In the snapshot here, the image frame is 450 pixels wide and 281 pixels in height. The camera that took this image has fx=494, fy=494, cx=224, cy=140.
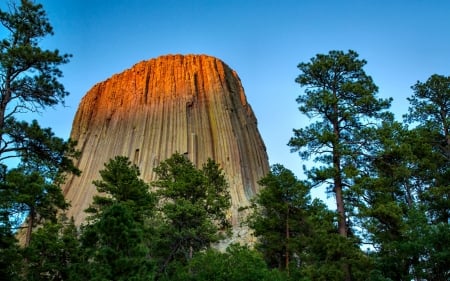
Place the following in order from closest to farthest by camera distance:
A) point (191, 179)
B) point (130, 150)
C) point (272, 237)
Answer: point (272, 237) → point (191, 179) → point (130, 150)

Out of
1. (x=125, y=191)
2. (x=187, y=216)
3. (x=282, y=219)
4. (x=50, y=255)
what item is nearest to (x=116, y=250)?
(x=50, y=255)

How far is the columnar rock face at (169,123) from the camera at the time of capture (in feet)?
176

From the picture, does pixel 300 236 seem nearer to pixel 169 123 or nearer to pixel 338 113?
pixel 338 113

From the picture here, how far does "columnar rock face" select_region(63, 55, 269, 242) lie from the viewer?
53531 mm

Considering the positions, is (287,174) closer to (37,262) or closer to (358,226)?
(358,226)

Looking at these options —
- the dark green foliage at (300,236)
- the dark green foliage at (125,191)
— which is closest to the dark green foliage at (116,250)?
the dark green foliage at (300,236)

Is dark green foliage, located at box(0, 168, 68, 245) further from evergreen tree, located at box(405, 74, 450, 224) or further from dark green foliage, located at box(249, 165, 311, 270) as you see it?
evergreen tree, located at box(405, 74, 450, 224)

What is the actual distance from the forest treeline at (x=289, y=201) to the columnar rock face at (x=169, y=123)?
2506cm

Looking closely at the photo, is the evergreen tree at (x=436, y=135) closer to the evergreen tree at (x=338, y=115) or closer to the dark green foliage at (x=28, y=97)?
the evergreen tree at (x=338, y=115)

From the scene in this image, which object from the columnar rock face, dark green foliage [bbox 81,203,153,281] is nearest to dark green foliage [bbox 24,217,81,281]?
dark green foliage [bbox 81,203,153,281]

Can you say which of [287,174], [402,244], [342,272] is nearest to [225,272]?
[342,272]

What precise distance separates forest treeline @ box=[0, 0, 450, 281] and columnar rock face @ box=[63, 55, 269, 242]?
25.1 meters

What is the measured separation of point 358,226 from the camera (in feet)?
55.9

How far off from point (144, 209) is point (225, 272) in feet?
22.9
